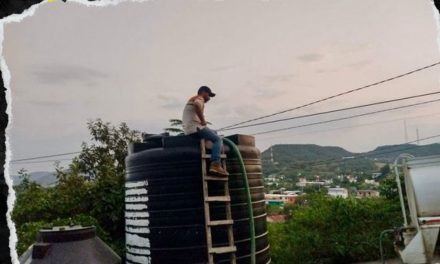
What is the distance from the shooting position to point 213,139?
5.51 m

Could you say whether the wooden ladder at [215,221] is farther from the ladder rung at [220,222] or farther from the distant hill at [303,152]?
the distant hill at [303,152]

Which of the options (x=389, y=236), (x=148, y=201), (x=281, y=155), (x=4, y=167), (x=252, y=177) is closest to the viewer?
(x=4, y=167)

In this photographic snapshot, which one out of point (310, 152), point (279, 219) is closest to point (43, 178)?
point (279, 219)

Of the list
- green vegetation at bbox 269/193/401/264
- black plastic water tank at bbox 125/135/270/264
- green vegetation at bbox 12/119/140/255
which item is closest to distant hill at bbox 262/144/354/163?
green vegetation at bbox 269/193/401/264

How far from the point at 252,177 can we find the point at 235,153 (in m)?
0.62

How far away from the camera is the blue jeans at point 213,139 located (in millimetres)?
5384

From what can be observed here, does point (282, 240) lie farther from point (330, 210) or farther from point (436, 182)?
point (436, 182)

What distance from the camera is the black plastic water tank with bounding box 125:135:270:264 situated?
208 inches

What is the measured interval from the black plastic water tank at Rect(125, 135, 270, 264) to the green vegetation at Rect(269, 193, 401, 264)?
16.0 ft

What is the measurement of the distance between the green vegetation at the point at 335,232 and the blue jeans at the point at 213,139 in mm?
6117

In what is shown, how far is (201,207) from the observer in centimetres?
525

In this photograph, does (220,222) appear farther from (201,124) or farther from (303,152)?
(303,152)

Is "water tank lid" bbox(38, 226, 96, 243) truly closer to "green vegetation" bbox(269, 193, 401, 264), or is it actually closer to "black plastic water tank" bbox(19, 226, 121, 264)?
"black plastic water tank" bbox(19, 226, 121, 264)

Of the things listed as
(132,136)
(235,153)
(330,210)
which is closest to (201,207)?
(235,153)
